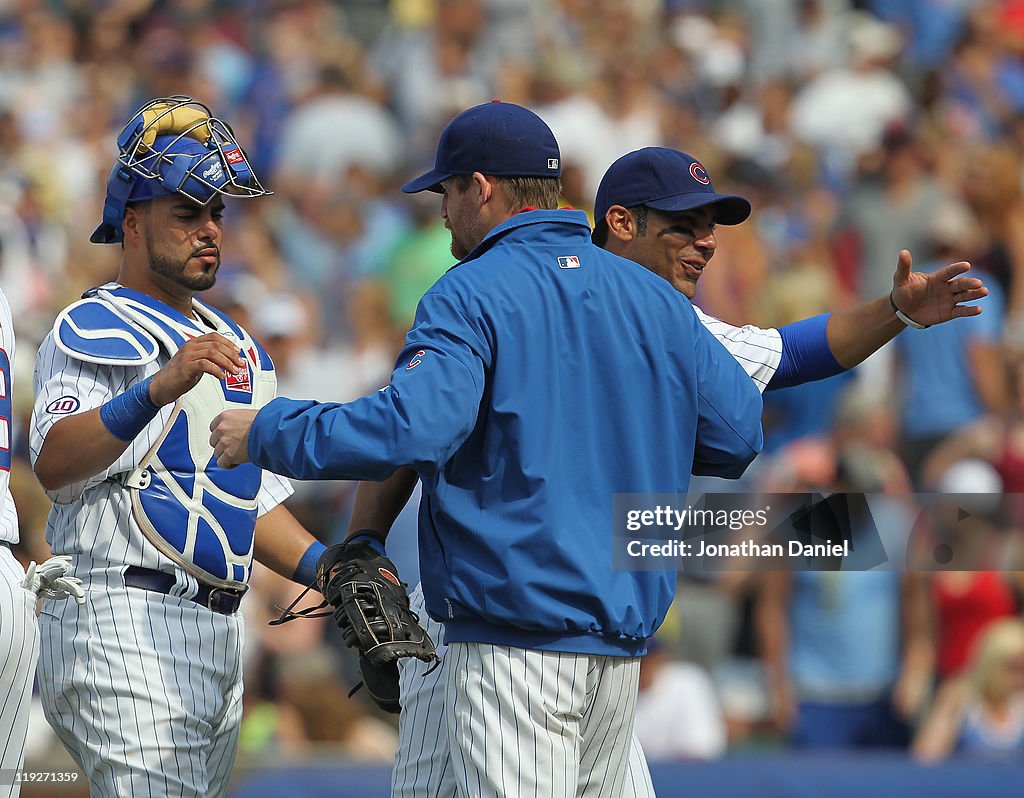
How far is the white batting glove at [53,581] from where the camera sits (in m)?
3.65

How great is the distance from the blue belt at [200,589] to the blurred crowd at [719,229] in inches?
84.9

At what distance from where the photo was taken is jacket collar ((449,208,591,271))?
362 cm

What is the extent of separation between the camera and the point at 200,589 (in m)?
3.99

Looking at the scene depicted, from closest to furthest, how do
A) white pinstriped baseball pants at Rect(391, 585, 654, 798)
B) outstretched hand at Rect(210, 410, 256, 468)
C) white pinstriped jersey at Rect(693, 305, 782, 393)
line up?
1. outstretched hand at Rect(210, 410, 256, 468)
2. white pinstriped baseball pants at Rect(391, 585, 654, 798)
3. white pinstriped jersey at Rect(693, 305, 782, 393)

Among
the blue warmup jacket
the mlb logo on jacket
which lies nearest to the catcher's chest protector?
the mlb logo on jacket

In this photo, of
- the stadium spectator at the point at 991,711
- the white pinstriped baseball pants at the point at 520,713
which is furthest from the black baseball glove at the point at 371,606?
the stadium spectator at the point at 991,711

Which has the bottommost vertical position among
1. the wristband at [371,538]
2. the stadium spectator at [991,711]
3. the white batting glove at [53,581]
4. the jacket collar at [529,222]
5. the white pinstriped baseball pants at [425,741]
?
the stadium spectator at [991,711]

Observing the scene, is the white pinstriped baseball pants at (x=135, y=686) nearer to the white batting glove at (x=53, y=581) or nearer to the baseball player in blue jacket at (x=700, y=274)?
the white batting glove at (x=53, y=581)

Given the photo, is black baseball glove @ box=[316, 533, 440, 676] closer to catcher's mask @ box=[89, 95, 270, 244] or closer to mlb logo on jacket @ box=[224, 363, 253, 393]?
mlb logo on jacket @ box=[224, 363, 253, 393]

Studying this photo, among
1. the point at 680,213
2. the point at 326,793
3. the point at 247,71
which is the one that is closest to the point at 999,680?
the point at 326,793

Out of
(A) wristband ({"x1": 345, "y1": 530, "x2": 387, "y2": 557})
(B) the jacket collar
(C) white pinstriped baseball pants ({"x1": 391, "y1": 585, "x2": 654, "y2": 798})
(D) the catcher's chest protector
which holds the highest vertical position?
(B) the jacket collar

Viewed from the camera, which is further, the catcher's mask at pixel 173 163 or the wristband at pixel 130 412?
the catcher's mask at pixel 173 163

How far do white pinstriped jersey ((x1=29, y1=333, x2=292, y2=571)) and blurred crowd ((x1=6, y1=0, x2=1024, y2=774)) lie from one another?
2.36 metres

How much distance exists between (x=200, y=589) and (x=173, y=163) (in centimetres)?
107
